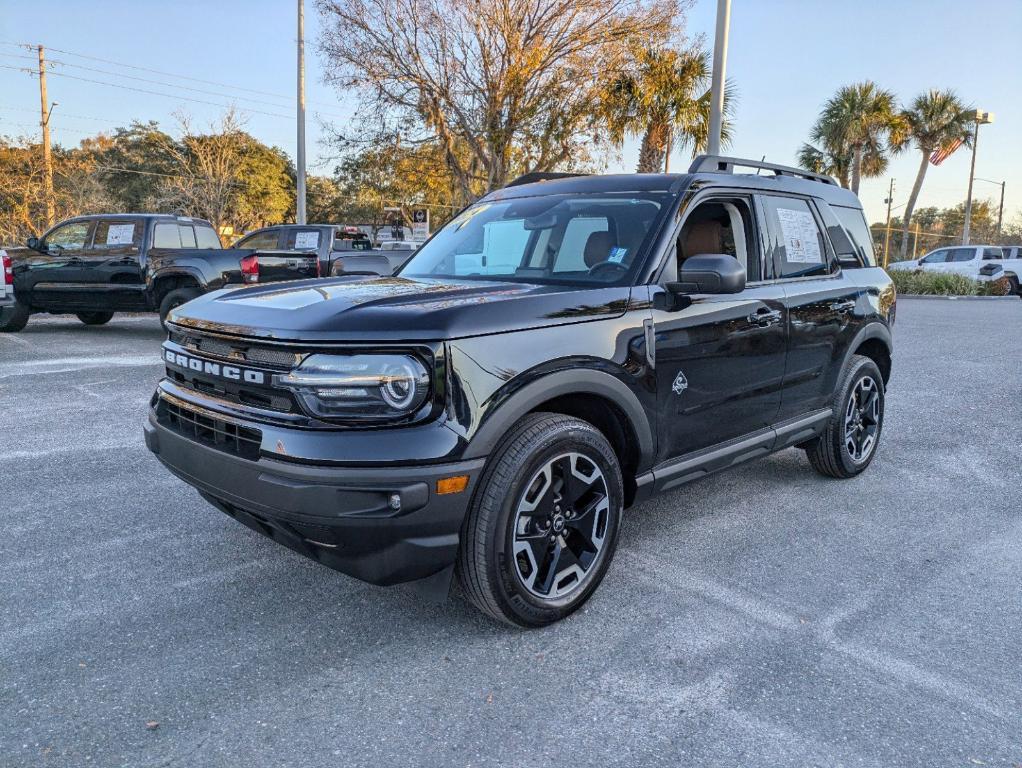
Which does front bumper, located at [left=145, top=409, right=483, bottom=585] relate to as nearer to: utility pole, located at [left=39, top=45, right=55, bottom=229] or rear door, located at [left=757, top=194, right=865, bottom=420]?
rear door, located at [left=757, top=194, right=865, bottom=420]

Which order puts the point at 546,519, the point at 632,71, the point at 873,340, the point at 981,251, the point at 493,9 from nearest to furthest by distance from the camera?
1. the point at 546,519
2. the point at 873,340
3. the point at 493,9
4. the point at 632,71
5. the point at 981,251

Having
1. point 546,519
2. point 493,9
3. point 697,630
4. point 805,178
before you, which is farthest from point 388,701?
point 493,9

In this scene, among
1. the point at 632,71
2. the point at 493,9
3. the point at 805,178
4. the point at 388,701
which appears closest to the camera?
the point at 388,701

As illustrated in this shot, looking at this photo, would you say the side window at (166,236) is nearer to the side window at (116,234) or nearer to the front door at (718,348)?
the side window at (116,234)

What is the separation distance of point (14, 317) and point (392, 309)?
11389mm

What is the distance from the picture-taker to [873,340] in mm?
5137

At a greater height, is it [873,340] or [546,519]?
[873,340]

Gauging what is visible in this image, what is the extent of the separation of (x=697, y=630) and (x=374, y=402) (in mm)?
1575

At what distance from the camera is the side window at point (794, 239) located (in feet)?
13.9

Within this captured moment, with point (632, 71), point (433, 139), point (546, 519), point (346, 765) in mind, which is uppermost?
point (632, 71)

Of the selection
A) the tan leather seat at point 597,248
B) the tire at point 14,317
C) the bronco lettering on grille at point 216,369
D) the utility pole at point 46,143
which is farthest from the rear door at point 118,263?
the utility pole at point 46,143

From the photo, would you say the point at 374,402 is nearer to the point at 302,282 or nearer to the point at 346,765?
the point at 346,765

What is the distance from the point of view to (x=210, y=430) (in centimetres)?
297

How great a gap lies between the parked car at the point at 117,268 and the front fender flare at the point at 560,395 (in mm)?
9285
